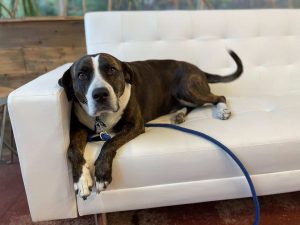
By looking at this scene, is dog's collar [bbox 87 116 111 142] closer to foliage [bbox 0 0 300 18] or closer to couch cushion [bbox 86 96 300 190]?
couch cushion [bbox 86 96 300 190]

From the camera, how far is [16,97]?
1134 mm

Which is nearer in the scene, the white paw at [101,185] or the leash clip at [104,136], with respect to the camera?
the white paw at [101,185]

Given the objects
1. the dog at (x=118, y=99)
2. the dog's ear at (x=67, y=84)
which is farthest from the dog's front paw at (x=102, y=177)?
the dog's ear at (x=67, y=84)

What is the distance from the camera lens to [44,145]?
1185 millimetres

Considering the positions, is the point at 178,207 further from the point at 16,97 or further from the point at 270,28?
the point at 270,28

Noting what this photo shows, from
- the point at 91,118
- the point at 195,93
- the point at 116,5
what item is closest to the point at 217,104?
the point at 195,93

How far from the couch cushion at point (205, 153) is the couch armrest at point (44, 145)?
142 mm

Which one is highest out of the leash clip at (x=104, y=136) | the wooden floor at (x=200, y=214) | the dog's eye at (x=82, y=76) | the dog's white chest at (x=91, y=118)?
the dog's eye at (x=82, y=76)

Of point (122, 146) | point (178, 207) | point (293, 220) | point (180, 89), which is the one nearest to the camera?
point (122, 146)

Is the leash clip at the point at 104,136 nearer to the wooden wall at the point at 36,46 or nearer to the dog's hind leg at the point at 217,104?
the dog's hind leg at the point at 217,104

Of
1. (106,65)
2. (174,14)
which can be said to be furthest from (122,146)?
(174,14)

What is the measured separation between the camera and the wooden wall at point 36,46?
7.67ft

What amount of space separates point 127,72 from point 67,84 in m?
0.31

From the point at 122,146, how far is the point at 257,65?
132 cm
